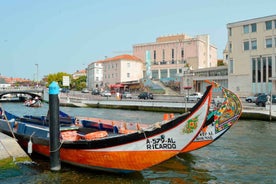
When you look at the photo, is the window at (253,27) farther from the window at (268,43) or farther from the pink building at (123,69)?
the pink building at (123,69)

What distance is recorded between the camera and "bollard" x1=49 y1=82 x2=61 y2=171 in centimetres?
1159

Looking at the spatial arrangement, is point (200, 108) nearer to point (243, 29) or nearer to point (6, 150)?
point (6, 150)

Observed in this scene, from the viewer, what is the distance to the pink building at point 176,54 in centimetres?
8550

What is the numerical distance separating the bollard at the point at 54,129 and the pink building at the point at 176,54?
72.5 metres

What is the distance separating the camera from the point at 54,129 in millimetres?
11602

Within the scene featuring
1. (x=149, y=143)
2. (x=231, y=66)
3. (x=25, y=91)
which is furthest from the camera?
(x=25, y=91)

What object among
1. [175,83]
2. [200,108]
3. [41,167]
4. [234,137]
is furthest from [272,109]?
[175,83]

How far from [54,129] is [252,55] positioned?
4581cm

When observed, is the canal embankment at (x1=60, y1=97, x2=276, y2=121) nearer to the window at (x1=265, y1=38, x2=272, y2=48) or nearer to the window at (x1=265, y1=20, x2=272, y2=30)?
the window at (x1=265, y1=38, x2=272, y2=48)

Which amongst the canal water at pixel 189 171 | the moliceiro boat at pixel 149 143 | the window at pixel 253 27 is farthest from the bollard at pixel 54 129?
the window at pixel 253 27

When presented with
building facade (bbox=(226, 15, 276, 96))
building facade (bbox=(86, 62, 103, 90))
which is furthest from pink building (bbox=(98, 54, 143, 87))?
building facade (bbox=(226, 15, 276, 96))

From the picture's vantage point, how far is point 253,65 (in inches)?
2042

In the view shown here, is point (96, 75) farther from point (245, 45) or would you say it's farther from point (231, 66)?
point (245, 45)

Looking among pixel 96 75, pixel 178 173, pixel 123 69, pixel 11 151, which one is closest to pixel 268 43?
pixel 178 173
